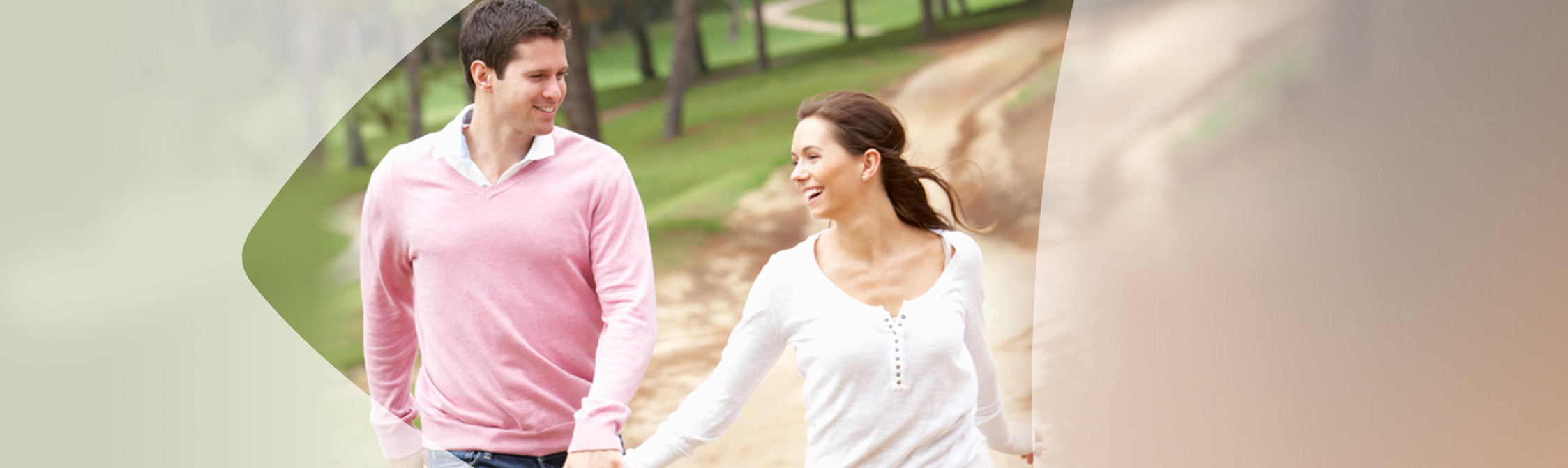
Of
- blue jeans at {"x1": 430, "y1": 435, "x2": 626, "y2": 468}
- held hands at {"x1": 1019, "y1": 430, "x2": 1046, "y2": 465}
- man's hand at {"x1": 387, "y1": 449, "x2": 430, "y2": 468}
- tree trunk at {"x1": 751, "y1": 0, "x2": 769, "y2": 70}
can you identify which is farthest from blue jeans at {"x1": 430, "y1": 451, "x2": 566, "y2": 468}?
tree trunk at {"x1": 751, "y1": 0, "x2": 769, "y2": 70}

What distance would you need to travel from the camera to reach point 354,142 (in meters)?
6.60

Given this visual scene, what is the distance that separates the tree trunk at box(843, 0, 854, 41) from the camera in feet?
23.6

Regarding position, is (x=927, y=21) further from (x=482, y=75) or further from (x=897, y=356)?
(x=897, y=356)

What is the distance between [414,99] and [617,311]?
17.6 ft

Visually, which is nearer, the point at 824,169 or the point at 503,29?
the point at 824,169

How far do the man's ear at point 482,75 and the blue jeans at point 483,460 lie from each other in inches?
25.6

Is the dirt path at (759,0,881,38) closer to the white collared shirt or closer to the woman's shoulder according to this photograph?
the white collared shirt

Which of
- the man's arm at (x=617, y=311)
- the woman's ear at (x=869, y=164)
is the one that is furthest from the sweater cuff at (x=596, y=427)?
the woman's ear at (x=869, y=164)

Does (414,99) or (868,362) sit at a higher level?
(414,99)

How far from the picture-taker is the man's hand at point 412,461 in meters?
2.44

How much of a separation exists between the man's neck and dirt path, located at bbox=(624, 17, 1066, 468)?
3524 mm

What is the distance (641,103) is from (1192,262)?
4.04 m

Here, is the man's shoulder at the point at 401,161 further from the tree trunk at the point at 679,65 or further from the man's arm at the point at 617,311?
the tree trunk at the point at 679,65

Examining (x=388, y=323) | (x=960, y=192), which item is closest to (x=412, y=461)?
(x=388, y=323)
